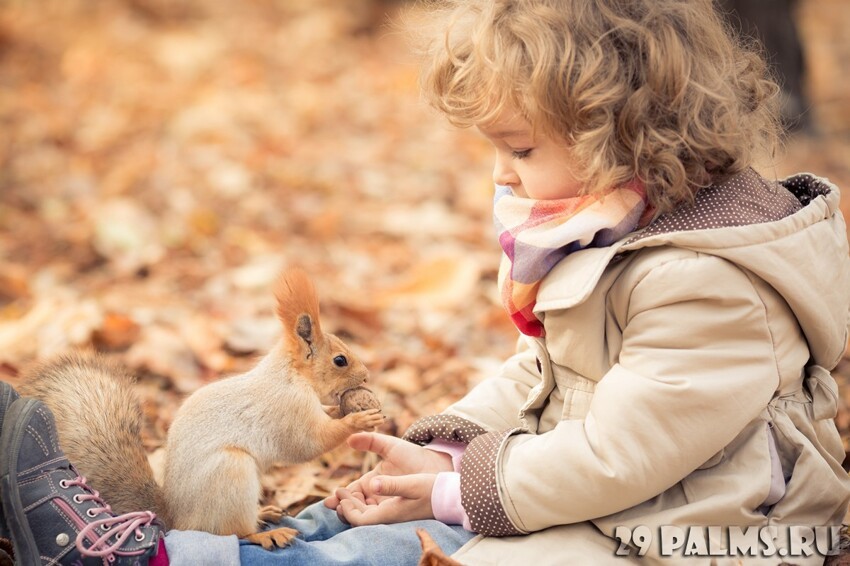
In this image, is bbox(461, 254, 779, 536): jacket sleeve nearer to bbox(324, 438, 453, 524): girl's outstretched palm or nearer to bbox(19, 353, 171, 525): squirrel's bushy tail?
bbox(324, 438, 453, 524): girl's outstretched palm

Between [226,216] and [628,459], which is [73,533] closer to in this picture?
[628,459]

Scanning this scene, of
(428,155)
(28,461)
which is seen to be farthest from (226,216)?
(28,461)

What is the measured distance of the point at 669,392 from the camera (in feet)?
5.09

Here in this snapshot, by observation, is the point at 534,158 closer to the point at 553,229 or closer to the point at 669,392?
the point at 553,229

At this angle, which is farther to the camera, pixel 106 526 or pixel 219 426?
pixel 219 426

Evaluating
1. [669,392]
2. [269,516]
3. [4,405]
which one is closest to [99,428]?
[4,405]

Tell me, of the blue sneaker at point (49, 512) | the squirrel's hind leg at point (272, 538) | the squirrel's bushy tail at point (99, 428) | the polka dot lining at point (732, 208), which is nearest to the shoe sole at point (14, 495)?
the blue sneaker at point (49, 512)

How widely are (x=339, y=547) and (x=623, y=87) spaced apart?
98cm

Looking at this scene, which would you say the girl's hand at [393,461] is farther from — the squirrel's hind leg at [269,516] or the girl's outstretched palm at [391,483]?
the squirrel's hind leg at [269,516]

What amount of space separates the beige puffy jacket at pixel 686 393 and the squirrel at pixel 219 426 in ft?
1.30

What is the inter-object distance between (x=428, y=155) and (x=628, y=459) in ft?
13.9

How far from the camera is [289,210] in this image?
487 centimetres

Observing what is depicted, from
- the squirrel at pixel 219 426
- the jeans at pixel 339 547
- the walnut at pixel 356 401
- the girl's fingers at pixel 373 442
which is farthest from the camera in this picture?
the walnut at pixel 356 401

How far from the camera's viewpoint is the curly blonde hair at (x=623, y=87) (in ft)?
5.34
